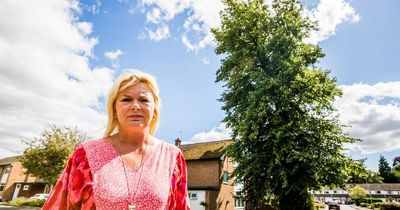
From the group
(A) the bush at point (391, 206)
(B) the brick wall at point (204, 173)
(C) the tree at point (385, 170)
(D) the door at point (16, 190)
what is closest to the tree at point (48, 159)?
(B) the brick wall at point (204, 173)

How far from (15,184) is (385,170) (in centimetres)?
13844

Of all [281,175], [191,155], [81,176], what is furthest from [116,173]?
[191,155]

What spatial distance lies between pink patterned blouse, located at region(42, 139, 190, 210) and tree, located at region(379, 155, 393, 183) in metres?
141

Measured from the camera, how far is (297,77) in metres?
17.0

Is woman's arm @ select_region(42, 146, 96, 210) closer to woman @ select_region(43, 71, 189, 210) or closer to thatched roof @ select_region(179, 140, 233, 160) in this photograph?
woman @ select_region(43, 71, 189, 210)

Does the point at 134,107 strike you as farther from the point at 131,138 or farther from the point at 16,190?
the point at 16,190

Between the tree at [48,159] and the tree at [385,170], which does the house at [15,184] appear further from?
the tree at [385,170]

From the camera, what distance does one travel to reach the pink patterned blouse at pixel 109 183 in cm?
174

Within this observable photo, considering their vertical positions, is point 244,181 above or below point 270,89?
below

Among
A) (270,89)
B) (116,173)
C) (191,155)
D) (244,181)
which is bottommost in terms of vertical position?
(116,173)

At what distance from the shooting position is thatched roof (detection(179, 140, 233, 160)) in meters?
30.9

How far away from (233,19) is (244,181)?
44.5 ft

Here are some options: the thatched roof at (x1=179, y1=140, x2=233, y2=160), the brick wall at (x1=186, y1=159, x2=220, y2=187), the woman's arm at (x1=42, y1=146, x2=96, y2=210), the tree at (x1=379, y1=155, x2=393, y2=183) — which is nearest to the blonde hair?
the woman's arm at (x1=42, y1=146, x2=96, y2=210)

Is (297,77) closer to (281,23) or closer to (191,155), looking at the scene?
(281,23)
